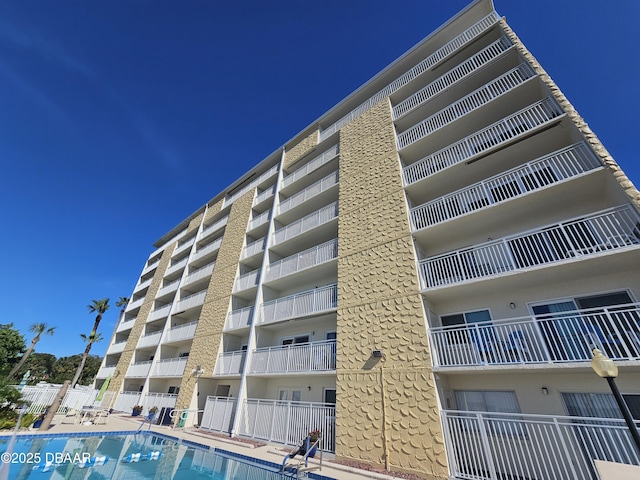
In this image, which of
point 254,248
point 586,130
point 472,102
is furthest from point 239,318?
point 586,130

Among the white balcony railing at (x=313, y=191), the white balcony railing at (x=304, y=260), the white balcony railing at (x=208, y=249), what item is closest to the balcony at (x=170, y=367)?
the white balcony railing at (x=208, y=249)

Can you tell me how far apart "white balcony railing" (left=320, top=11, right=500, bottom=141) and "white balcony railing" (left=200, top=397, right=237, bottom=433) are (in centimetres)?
1678

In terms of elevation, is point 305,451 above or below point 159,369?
below

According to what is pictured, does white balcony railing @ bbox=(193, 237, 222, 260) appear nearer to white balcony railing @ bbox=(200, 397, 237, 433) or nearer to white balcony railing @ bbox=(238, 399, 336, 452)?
white balcony railing @ bbox=(200, 397, 237, 433)

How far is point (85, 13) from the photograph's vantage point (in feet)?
53.6

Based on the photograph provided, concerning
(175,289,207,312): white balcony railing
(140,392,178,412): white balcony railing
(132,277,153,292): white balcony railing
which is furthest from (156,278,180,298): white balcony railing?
(140,392,178,412): white balcony railing

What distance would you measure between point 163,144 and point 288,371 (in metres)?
18.9

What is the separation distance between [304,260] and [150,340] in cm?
1716

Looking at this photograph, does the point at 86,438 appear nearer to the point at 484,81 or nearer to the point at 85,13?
the point at 484,81

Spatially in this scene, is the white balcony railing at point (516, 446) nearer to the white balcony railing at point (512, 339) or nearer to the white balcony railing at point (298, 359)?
the white balcony railing at point (512, 339)

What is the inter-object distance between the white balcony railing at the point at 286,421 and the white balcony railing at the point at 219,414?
0.86m

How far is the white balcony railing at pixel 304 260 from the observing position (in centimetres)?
1229

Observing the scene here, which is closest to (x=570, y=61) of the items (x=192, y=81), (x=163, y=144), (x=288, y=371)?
(x=288, y=371)

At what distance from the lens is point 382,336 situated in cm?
846
